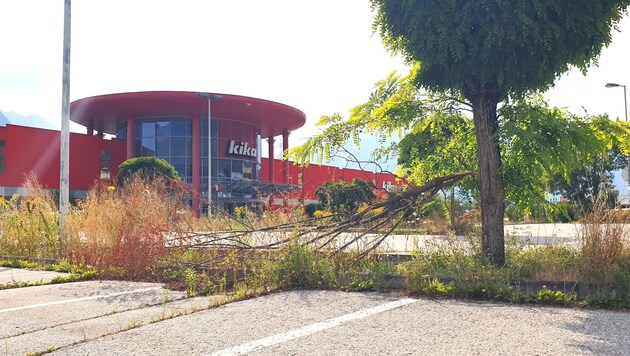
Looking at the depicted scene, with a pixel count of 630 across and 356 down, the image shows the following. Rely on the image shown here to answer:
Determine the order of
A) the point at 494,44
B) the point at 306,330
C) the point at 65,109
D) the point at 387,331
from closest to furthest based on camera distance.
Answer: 1. the point at 387,331
2. the point at 306,330
3. the point at 494,44
4. the point at 65,109

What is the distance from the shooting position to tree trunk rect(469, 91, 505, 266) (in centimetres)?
731

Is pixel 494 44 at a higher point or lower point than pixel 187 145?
lower

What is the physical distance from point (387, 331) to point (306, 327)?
70 cm

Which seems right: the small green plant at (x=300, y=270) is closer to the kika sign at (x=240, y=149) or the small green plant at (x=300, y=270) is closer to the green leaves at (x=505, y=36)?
the green leaves at (x=505, y=36)

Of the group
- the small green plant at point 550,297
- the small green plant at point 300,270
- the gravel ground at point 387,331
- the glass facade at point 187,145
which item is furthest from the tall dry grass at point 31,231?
the glass facade at point 187,145

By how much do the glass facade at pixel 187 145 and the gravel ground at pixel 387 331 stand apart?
3879cm

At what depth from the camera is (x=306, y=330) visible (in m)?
4.68

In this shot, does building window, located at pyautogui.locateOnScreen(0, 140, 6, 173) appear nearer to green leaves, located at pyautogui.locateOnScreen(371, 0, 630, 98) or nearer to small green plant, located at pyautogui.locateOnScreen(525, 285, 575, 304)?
green leaves, located at pyautogui.locateOnScreen(371, 0, 630, 98)

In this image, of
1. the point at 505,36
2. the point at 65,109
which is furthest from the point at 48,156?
the point at 505,36

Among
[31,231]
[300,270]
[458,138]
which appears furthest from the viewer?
[31,231]

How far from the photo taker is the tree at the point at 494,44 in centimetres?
633

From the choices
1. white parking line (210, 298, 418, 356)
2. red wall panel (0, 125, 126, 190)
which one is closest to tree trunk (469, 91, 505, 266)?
white parking line (210, 298, 418, 356)

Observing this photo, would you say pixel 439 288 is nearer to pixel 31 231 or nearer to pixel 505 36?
pixel 505 36

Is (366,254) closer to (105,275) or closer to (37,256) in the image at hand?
(105,275)
